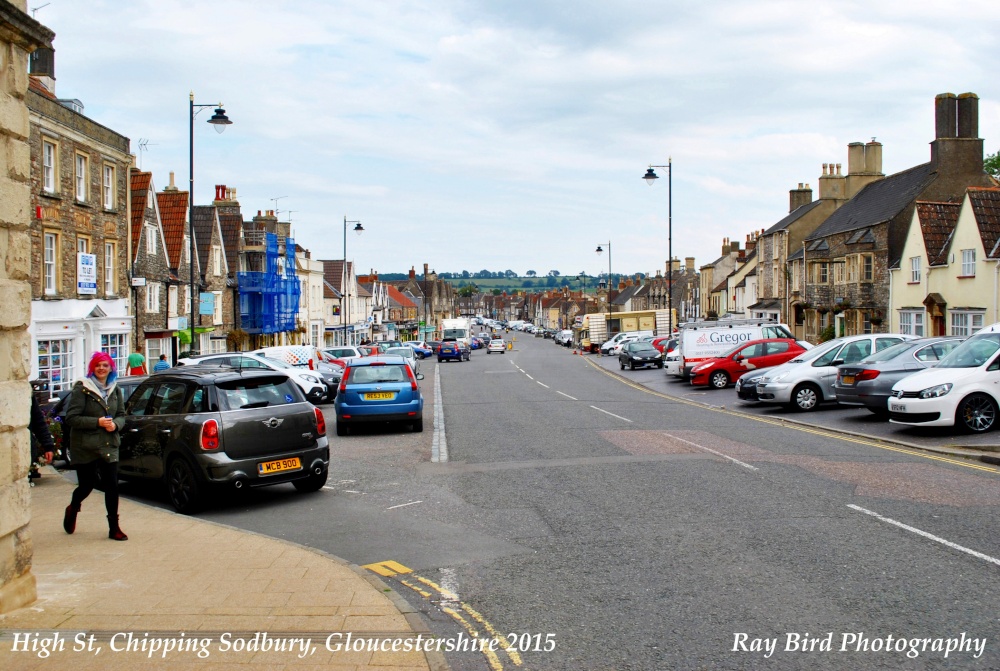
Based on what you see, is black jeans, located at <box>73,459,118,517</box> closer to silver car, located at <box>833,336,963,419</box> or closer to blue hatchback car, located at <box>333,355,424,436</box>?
blue hatchback car, located at <box>333,355,424,436</box>

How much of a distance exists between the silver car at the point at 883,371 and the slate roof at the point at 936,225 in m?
16.6

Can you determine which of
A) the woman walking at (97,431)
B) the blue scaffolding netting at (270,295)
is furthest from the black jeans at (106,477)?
the blue scaffolding netting at (270,295)

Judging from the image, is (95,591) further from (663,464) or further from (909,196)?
(909,196)

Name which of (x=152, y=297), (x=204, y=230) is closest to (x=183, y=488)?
(x=152, y=297)

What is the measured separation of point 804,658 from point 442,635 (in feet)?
7.83

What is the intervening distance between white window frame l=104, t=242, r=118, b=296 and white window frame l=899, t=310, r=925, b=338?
103 ft

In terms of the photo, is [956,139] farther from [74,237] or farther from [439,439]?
[74,237]

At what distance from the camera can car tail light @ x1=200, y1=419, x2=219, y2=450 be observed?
33.1 ft

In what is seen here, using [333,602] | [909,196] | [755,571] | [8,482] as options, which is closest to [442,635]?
[333,602]

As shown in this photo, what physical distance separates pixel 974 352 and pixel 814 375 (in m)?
5.10

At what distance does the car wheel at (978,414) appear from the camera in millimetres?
15211

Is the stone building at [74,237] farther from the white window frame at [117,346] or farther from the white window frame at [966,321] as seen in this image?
the white window frame at [966,321]

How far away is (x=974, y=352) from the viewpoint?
628 inches

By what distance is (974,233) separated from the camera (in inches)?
1184
